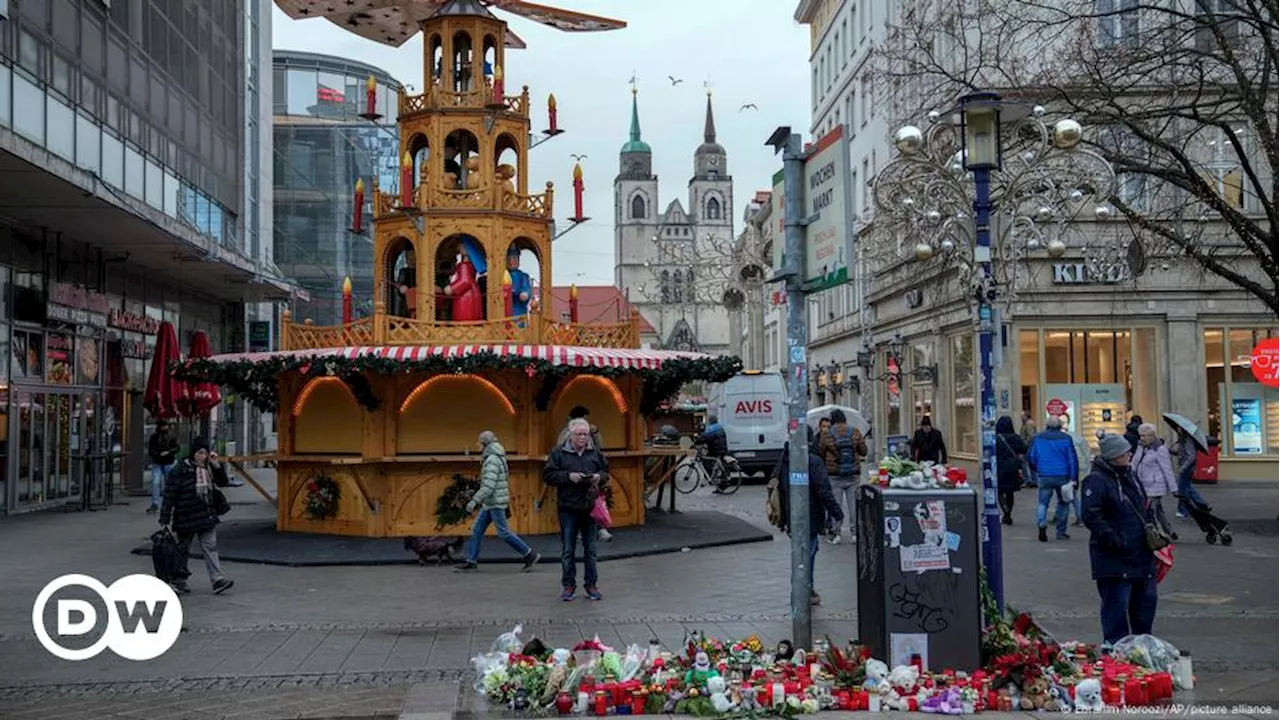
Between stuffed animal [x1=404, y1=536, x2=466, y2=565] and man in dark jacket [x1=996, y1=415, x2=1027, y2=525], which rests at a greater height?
man in dark jacket [x1=996, y1=415, x2=1027, y2=525]

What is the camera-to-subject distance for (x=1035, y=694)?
296 inches

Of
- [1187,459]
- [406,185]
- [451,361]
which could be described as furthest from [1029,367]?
[451,361]

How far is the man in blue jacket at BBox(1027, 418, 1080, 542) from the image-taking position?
17.1 m

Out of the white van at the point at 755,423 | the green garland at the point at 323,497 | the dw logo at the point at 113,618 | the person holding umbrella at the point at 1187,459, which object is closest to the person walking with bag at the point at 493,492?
the dw logo at the point at 113,618

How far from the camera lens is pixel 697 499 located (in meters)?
26.3

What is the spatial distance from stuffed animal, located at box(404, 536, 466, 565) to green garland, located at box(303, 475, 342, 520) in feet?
9.29

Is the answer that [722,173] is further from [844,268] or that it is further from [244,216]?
[844,268]

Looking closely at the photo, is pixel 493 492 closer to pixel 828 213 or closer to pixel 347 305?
pixel 347 305

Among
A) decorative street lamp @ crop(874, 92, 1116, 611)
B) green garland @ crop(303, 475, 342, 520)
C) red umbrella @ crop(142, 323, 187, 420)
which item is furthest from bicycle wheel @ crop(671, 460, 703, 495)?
green garland @ crop(303, 475, 342, 520)

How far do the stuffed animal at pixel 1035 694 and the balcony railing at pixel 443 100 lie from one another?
13317mm

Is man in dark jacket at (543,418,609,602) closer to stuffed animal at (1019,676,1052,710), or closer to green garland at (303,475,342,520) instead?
stuffed animal at (1019,676,1052,710)

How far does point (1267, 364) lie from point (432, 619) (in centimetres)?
1443

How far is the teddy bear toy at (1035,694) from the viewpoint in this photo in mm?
7453

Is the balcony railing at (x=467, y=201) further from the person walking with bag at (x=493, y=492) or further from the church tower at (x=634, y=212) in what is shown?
the church tower at (x=634, y=212)
